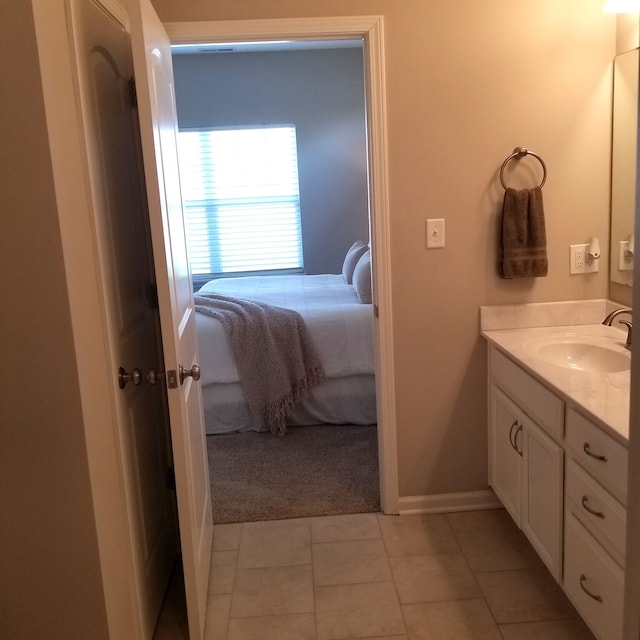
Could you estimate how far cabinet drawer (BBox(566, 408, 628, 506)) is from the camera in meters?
1.57

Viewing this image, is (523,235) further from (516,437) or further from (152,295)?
(152,295)

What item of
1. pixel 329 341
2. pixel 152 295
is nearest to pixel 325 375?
pixel 329 341

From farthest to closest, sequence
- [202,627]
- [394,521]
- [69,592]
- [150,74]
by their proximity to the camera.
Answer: [394,521]
[202,627]
[150,74]
[69,592]

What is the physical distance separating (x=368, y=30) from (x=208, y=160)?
4292 millimetres

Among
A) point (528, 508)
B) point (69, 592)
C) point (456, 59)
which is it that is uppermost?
point (456, 59)

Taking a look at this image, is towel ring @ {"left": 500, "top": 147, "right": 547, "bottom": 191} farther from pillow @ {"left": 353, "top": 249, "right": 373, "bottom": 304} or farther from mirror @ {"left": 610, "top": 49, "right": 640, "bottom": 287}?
pillow @ {"left": 353, "top": 249, "right": 373, "bottom": 304}

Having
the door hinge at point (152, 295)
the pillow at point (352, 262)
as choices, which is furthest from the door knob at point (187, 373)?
the pillow at point (352, 262)

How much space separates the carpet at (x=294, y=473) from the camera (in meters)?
2.91

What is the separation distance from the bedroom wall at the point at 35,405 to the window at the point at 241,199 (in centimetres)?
524

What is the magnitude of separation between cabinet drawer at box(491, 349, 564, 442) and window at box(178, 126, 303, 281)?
4.36m

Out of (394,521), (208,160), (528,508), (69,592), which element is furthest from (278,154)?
(69,592)

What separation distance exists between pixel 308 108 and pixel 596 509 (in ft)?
17.9

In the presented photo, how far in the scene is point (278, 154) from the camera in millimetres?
6508

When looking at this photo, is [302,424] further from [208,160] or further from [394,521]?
[208,160]
